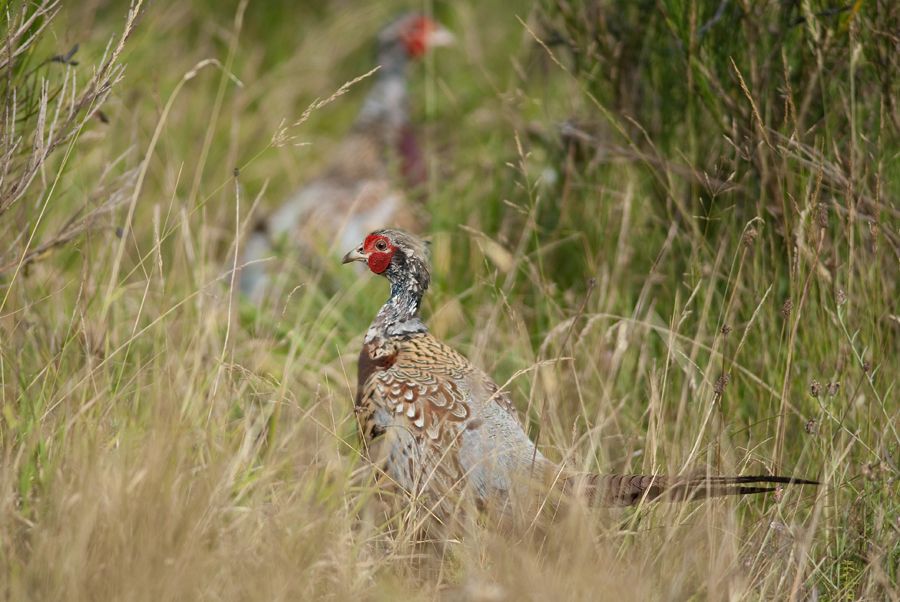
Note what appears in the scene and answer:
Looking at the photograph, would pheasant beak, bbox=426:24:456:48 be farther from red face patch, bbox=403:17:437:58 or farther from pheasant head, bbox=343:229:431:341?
pheasant head, bbox=343:229:431:341

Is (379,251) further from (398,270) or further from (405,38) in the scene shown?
(405,38)

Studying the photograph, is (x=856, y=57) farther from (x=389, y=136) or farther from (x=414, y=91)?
(x=414, y=91)

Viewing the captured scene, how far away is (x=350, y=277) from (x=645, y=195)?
1.42 metres

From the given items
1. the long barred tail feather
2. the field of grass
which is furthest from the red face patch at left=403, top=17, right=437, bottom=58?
the long barred tail feather

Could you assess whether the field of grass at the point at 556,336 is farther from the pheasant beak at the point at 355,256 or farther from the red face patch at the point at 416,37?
the red face patch at the point at 416,37

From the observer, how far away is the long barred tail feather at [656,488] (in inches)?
109

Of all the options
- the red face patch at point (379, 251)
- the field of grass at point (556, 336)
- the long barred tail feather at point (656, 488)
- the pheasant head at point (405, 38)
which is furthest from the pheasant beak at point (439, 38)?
the long barred tail feather at point (656, 488)

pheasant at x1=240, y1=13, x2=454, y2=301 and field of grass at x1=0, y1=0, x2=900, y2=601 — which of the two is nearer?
field of grass at x1=0, y1=0, x2=900, y2=601

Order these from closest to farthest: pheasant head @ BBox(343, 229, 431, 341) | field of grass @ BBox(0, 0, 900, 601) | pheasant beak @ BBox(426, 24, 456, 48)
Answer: field of grass @ BBox(0, 0, 900, 601)
pheasant head @ BBox(343, 229, 431, 341)
pheasant beak @ BBox(426, 24, 456, 48)

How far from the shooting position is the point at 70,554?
228 cm

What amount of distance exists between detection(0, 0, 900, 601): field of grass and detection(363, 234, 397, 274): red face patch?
26cm

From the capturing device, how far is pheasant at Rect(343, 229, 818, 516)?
2895 mm

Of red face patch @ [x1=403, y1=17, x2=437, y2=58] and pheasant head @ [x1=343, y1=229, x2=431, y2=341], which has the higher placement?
red face patch @ [x1=403, y1=17, x2=437, y2=58]

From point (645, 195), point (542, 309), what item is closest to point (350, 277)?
point (542, 309)
